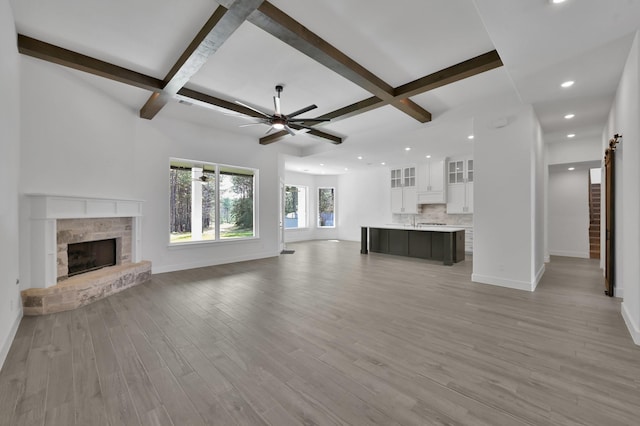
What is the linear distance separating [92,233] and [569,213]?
10.6 metres

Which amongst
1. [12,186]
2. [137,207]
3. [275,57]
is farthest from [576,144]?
[12,186]

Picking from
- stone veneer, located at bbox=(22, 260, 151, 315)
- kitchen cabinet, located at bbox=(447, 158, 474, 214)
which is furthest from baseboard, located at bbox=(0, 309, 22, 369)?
kitchen cabinet, located at bbox=(447, 158, 474, 214)

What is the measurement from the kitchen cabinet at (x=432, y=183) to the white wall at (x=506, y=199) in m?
3.60

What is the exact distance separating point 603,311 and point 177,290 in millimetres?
5700

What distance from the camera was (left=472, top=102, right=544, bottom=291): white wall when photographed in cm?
423

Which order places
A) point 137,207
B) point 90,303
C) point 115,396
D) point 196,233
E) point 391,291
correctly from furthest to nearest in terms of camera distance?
point 196,233 < point 137,207 < point 391,291 < point 90,303 < point 115,396

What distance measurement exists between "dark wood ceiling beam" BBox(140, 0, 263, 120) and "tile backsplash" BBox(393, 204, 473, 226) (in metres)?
7.79

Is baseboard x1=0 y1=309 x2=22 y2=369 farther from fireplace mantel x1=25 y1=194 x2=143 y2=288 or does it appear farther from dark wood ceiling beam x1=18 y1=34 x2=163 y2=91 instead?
dark wood ceiling beam x1=18 y1=34 x2=163 y2=91

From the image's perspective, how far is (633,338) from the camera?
2611 mm

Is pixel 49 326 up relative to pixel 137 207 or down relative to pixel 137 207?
down

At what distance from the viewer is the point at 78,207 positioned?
12.6ft

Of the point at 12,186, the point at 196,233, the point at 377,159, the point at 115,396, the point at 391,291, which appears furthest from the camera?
the point at 377,159

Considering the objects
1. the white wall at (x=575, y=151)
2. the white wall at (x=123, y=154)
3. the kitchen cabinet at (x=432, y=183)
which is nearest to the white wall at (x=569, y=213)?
the white wall at (x=575, y=151)

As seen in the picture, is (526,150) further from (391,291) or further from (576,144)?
(576,144)
